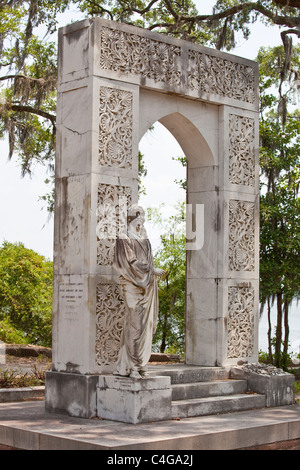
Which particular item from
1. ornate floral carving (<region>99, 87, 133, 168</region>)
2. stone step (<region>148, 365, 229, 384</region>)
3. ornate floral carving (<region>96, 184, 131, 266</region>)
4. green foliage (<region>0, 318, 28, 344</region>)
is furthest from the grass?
green foliage (<region>0, 318, 28, 344</region>)

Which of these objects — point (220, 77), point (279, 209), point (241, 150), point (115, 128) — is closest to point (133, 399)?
point (115, 128)

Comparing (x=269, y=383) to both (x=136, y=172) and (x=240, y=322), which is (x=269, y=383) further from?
(x=136, y=172)

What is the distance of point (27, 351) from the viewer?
16.1m

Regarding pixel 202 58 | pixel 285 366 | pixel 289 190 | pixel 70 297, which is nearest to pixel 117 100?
pixel 202 58

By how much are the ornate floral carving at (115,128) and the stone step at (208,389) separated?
2808 millimetres

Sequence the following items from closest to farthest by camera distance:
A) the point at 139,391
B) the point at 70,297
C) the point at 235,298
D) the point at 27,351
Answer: the point at 139,391
the point at 70,297
the point at 235,298
the point at 27,351

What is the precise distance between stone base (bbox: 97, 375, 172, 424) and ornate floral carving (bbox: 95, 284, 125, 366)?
1.15 ft

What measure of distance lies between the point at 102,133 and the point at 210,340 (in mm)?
3227

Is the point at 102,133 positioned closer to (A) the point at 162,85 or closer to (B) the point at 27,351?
(A) the point at 162,85

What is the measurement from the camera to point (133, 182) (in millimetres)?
9836

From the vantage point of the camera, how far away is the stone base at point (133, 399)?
8695 millimetres

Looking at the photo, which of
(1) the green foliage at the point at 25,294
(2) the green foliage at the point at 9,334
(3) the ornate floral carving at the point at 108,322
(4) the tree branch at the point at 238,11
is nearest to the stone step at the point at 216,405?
(3) the ornate floral carving at the point at 108,322

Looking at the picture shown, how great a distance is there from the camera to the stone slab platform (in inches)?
298

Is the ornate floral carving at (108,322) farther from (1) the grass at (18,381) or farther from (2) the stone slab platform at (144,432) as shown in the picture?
(1) the grass at (18,381)
